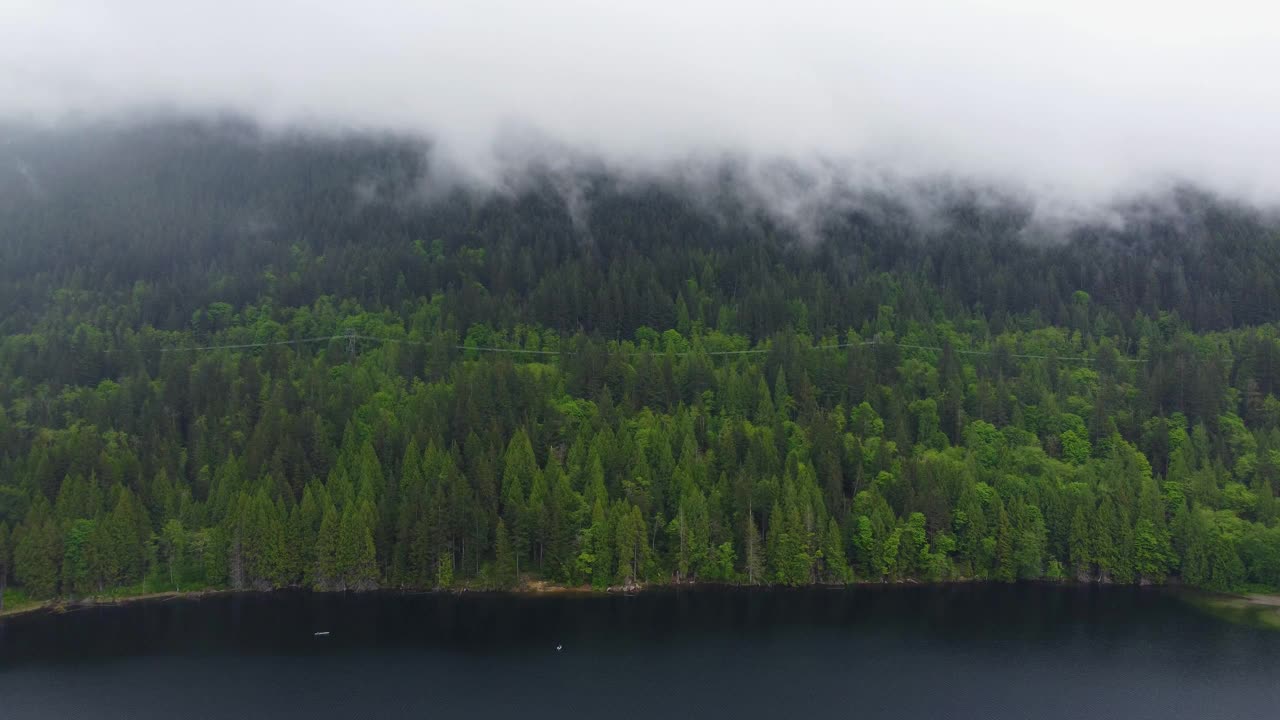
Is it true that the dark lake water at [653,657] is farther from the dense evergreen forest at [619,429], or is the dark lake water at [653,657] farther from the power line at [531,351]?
the power line at [531,351]

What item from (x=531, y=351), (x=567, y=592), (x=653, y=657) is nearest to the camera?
(x=653, y=657)

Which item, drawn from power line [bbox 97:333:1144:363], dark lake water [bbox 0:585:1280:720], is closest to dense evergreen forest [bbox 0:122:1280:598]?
power line [bbox 97:333:1144:363]

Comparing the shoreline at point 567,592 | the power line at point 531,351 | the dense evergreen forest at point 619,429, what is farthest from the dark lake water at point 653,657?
the power line at point 531,351

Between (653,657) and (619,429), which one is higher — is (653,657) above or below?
below

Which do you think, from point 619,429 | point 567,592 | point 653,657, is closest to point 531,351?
point 619,429

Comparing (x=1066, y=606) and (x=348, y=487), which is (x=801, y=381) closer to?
(x=1066, y=606)

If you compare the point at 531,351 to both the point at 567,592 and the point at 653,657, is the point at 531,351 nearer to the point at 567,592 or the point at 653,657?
the point at 567,592
